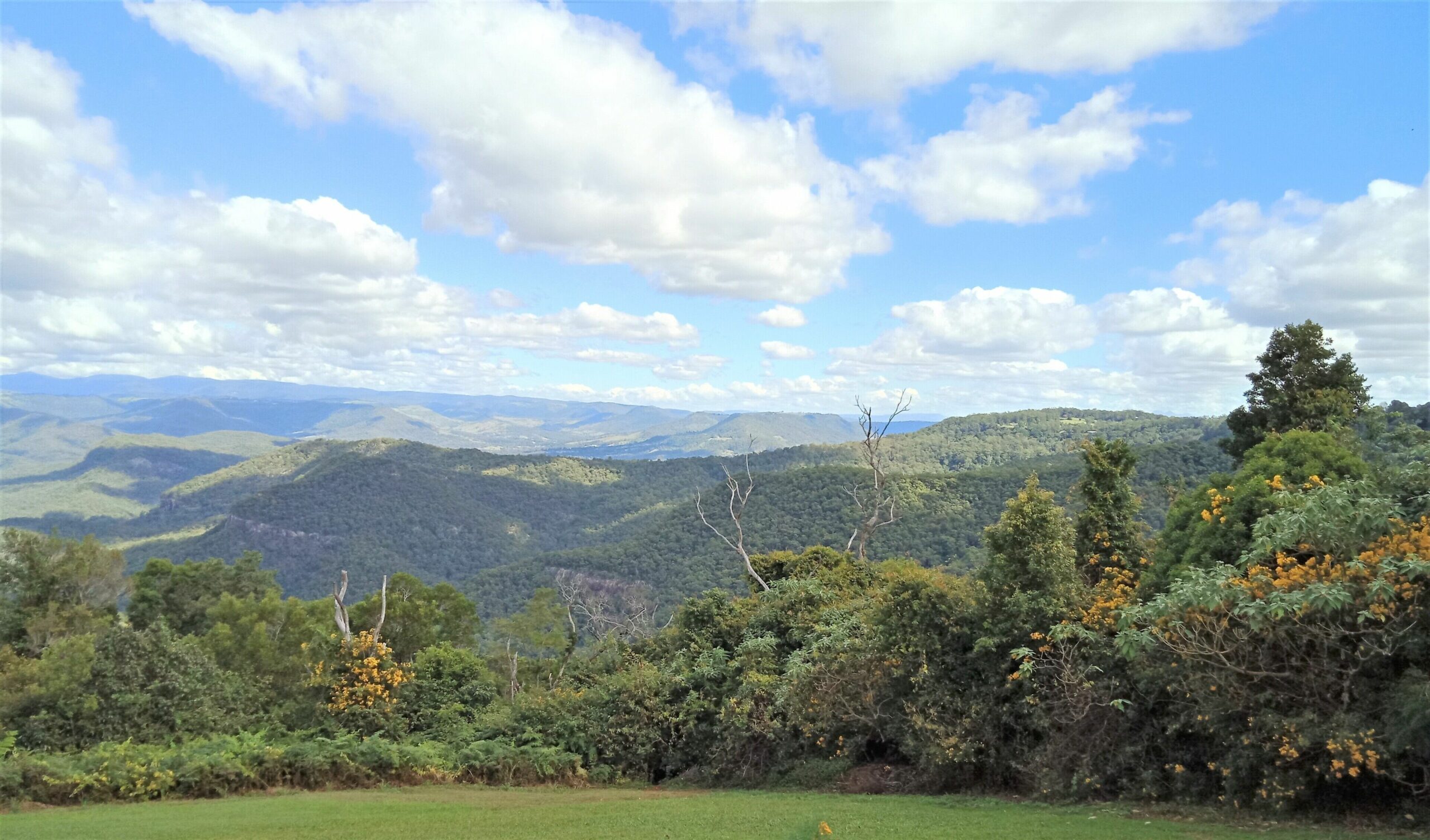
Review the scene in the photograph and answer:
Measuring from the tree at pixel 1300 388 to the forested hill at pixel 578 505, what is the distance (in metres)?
4.78

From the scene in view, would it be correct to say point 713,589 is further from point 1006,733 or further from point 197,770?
point 197,770

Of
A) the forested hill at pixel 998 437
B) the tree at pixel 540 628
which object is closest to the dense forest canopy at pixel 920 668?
the tree at pixel 540 628

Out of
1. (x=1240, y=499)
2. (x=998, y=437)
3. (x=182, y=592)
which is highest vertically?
(x=998, y=437)

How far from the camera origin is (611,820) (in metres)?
11.7

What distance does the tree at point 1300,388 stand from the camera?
77.6 ft

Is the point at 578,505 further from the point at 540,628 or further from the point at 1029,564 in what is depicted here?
the point at 1029,564

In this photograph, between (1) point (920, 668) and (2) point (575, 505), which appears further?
(2) point (575, 505)

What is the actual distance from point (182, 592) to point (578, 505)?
4335 inches

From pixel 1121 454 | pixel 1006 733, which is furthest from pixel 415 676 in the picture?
pixel 1121 454

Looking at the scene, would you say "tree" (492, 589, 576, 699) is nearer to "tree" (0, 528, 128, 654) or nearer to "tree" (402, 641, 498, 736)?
"tree" (402, 641, 498, 736)

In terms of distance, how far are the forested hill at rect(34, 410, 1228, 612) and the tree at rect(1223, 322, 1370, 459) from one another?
478 centimetres

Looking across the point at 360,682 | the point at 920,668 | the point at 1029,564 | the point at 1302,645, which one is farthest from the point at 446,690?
the point at 1302,645

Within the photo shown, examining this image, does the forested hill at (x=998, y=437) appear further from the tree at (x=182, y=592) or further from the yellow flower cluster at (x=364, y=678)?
the yellow flower cluster at (x=364, y=678)

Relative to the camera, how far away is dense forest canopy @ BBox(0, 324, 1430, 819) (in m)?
9.66
